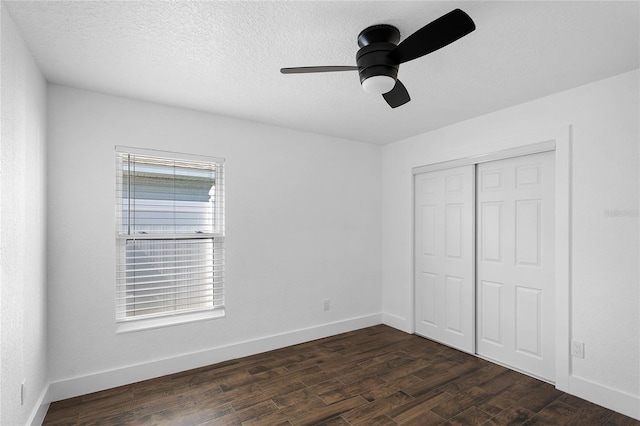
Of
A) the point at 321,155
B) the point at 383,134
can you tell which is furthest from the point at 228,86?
the point at 383,134

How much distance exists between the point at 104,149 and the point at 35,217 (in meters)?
0.80

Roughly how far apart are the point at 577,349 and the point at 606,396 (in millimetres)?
339

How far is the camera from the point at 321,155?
406 centimetres

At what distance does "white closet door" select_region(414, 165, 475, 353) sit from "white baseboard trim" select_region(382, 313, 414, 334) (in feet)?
0.35

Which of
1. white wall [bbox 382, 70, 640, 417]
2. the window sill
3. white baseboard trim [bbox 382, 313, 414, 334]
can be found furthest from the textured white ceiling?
white baseboard trim [bbox 382, 313, 414, 334]

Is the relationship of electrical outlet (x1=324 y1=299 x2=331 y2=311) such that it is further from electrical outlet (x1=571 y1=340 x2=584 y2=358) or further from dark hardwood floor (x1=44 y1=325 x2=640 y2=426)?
electrical outlet (x1=571 y1=340 x2=584 y2=358)

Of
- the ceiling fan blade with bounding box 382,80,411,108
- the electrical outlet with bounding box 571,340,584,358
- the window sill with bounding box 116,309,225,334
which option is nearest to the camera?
the ceiling fan blade with bounding box 382,80,411,108

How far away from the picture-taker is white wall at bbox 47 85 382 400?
264 centimetres

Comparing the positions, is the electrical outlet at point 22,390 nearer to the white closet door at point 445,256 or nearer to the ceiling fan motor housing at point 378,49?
the ceiling fan motor housing at point 378,49

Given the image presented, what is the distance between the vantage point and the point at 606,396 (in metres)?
Answer: 2.45

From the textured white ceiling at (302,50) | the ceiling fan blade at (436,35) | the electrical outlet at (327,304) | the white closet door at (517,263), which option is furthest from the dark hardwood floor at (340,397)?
the textured white ceiling at (302,50)

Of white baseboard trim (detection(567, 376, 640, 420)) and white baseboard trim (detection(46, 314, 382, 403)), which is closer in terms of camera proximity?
white baseboard trim (detection(567, 376, 640, 420))

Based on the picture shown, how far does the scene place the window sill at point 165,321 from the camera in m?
2.89

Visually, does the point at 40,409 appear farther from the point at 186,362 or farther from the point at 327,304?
the point at 327,304
